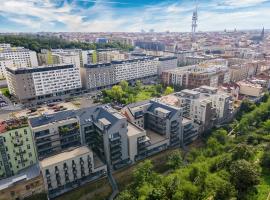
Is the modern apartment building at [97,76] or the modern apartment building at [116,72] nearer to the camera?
the modern apartment building at [97,76]

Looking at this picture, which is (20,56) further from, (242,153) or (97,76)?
(242,153)

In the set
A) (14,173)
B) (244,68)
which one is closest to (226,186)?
(14,173)

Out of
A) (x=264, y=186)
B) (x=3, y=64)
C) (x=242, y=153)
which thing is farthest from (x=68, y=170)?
(x=3, y=64)

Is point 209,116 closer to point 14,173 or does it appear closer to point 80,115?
point 80,115

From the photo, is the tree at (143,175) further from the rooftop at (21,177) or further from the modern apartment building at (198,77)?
the modern apartment building at (198,77)

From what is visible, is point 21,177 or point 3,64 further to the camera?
point 3,64

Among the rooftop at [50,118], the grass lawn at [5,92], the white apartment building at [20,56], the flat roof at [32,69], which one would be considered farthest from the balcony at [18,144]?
the white apartment building at [20,56]
